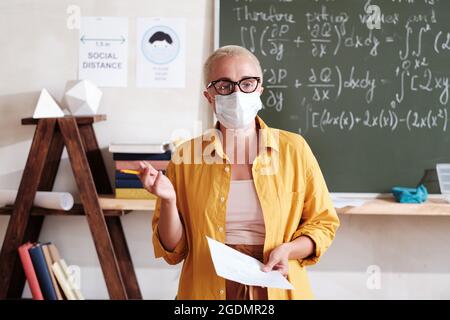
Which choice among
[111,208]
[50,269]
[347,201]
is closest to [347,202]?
[347,201]

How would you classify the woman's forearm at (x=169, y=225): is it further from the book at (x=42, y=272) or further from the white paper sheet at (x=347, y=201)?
the book at (x=42, y=272)

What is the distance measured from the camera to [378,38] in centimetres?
256

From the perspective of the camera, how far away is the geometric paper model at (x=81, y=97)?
252cm

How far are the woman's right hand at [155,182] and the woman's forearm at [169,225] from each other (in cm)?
3

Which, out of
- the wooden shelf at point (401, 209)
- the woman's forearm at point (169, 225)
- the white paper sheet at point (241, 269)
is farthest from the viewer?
the wooden shelf at point (401, 209)

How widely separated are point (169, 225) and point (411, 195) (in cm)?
149

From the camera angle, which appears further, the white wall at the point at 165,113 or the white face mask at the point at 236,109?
the white wall at the point at 165,113

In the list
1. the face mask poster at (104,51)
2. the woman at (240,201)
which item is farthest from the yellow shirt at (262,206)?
the face mask poster at (104,51)

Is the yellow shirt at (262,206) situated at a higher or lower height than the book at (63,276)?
higher

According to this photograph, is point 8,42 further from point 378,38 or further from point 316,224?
point 316,224

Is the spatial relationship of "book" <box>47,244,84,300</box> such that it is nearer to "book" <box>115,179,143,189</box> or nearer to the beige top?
"book" <box>115,179,143,189</box>

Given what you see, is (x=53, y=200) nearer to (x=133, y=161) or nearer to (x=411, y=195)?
(x=133, y=161)

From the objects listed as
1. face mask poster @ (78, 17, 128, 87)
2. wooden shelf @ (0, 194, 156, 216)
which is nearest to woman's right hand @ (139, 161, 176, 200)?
wooden shelf @ (0, 194, 156, 216)

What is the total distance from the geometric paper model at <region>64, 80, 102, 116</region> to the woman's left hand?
1511 millimetres
